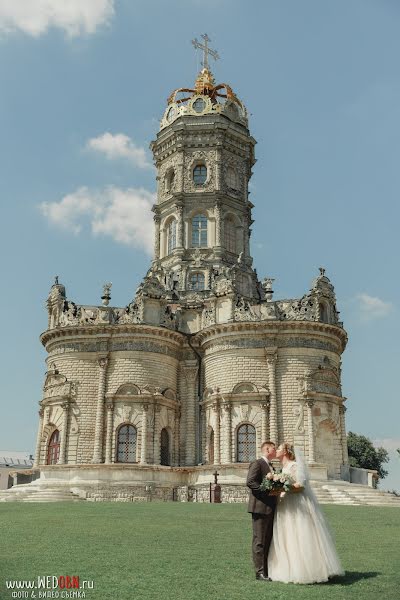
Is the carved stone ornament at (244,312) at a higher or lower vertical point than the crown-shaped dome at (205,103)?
lower

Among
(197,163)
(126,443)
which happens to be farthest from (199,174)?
(126,443)

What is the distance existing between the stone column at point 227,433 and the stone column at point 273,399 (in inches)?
90.5

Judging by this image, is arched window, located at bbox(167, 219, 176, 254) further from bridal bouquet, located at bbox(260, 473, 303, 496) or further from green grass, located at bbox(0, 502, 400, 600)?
bridal bouquet, located at bbox(260, 473, 303, 496)

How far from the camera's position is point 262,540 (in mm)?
9547

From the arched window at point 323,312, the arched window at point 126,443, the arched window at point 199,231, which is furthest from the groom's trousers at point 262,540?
the arched window at point 199,231

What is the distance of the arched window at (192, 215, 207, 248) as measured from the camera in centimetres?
4597

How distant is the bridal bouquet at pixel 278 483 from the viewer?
9.38 m

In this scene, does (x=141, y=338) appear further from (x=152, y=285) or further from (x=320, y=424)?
(x=320, y=424)

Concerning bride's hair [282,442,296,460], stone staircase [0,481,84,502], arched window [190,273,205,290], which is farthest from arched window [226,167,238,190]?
bride's hair [282,442,296,460]

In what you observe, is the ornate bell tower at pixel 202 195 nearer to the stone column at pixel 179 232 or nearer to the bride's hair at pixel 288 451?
the stone column at pixel 179 232

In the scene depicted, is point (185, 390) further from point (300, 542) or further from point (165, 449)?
point (300, 542)

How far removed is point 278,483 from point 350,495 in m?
24.5

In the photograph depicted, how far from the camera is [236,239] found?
47000 millimetres

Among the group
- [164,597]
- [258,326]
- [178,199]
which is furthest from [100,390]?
[164,597]
